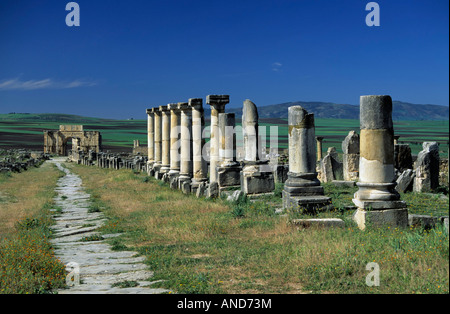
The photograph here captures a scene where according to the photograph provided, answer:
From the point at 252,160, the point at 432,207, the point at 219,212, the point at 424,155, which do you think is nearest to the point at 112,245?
the point at 219,212

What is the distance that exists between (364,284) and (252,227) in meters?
4.45

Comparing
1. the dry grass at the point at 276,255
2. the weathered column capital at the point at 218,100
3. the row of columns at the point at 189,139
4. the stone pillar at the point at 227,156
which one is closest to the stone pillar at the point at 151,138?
the row of columns at the point at 189,139

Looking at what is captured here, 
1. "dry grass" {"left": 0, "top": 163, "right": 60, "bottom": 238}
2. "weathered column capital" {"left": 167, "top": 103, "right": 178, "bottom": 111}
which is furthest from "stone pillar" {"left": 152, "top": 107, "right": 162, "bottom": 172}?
"dry grass" {"left": 0, "top": 163, "right": 60, "bottom": 238}

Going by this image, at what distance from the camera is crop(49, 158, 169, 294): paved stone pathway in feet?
21.4

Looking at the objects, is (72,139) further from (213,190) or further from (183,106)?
(213,190)

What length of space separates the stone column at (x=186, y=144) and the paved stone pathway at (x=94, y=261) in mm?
6471

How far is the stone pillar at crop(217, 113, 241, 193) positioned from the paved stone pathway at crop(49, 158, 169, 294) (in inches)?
179

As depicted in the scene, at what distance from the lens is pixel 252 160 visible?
14.7 m

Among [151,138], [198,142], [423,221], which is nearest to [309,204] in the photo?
[423,221]

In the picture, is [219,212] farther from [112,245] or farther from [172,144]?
[172,144]

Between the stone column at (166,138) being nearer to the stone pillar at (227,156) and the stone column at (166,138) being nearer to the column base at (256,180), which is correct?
the stone pillar at (227,156)

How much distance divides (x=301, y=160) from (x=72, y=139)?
62.7m

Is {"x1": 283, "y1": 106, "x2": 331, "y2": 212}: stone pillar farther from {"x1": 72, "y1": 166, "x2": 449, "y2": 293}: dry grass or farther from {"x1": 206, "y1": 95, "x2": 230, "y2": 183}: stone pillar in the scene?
{"x1": 206, "y1": 95, "x2": 230, "y2": 183}: stone pillar

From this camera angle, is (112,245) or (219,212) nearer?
(112,245)
